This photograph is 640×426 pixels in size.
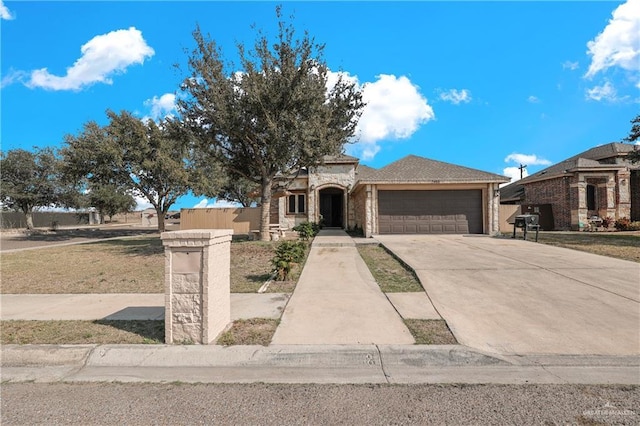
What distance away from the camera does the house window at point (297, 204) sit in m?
23.1

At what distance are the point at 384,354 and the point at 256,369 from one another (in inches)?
58.6

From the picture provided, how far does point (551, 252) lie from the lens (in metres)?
10.7

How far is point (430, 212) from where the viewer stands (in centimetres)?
1702

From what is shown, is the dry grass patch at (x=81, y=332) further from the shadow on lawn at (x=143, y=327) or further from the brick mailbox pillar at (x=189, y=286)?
the brick mailbox pillar at (x=189, y=286)

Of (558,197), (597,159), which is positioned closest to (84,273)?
(558,197)

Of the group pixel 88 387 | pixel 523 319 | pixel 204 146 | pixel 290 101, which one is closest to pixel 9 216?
pixel 204 146

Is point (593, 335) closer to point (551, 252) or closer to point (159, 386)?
point (159, 386)

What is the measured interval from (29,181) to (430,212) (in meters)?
35.4

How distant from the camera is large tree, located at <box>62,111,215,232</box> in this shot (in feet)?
75.1

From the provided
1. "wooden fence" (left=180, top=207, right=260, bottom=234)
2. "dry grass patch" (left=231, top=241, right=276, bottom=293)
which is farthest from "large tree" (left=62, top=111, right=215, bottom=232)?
"dry grass patch" (left=231, top=241, right=276, bottom=293)

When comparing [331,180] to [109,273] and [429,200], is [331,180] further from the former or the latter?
[109,273]

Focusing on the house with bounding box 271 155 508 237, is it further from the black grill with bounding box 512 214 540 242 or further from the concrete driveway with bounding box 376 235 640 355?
the concrete driveway with bounding box 376 235 640 355

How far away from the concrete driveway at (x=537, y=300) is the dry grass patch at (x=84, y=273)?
6.18 m

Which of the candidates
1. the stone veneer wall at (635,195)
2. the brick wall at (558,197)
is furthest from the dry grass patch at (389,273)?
the stone veneer wall at (635,195)
